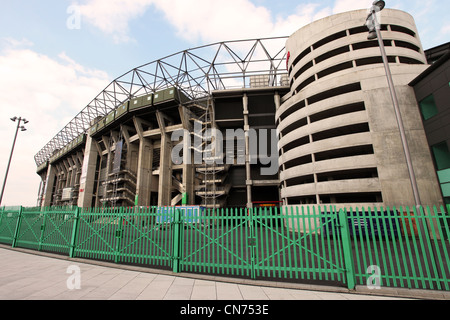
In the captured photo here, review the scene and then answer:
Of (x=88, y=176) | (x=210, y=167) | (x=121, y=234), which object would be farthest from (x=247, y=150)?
(x=88, y=176)

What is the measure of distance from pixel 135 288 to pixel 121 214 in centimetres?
413

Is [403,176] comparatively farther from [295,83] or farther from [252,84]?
[252,84]

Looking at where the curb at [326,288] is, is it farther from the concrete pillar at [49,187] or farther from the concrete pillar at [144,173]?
the concrete pillar at [49,187]

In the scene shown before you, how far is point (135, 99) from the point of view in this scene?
3712cm

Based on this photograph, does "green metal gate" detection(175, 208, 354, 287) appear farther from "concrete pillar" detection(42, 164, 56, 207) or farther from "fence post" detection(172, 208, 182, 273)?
"concrete pillar" detection(42, 164, 56, 207)

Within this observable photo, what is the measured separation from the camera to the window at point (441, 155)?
54.2 ft

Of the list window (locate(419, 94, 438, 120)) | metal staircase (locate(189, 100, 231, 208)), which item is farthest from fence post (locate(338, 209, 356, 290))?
metal staircase (locate(189, 100, 231, 208))

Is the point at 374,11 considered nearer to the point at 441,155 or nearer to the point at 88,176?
the point at 441,155

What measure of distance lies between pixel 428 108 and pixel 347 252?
20.3m

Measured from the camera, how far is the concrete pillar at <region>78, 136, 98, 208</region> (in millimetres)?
45037

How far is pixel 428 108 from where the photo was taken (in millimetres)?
17594

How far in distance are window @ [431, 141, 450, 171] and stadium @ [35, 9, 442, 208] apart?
486mm

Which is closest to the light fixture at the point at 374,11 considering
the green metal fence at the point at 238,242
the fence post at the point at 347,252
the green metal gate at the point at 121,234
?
the green metal fence at the point at 238,242
